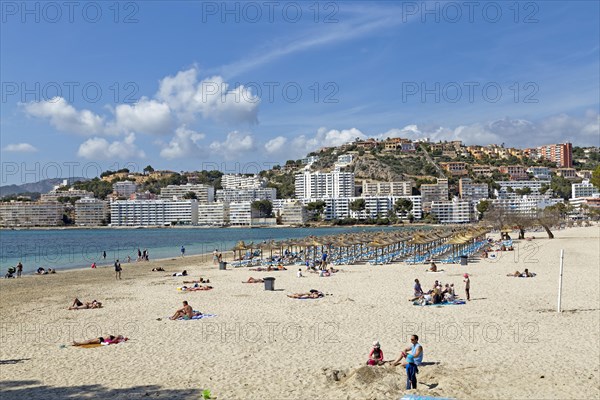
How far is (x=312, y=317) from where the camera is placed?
45.8 feet

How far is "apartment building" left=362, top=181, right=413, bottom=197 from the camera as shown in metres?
158

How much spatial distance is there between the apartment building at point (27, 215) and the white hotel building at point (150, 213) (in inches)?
697

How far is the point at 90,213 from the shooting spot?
156 m

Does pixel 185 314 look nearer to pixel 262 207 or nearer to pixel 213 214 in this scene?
pixel 262 207

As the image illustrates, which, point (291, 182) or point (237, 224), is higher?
point (291, 182)

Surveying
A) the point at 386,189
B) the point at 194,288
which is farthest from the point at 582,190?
the point at 194,288

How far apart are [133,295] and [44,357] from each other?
8.76 meters

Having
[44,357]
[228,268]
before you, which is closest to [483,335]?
[44,357]

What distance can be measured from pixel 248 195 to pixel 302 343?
530 feet

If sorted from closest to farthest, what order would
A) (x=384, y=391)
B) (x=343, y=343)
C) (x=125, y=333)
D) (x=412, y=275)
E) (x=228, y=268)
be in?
1. (x=384, y=391)
2. (x=343, y=343)
3. (x=125, y=333)
4. (x=412, y=275)
5. (x=228, y=268)

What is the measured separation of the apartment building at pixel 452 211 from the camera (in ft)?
438

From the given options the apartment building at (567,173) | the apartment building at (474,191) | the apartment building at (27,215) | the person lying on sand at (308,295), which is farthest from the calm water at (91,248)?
the apartment building at (567,173)

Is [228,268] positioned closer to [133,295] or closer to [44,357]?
[133,295]

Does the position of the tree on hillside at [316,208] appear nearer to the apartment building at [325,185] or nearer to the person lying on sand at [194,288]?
the apartment building at [325,185]
